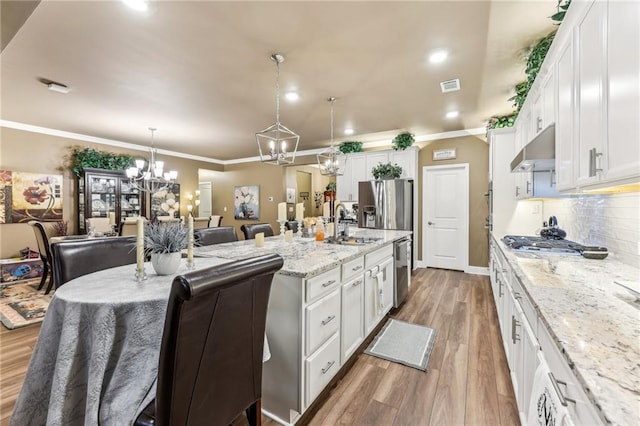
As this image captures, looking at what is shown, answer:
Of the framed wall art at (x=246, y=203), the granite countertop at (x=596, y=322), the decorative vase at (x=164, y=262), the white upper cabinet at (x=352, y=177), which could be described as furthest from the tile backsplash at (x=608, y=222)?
the framed wall art at (x=246, y=203)

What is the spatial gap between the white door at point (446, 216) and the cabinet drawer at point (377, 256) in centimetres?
287

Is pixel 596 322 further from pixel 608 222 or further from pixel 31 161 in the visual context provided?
pixel 31 161

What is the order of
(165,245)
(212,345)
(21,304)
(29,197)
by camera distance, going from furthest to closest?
(29,197)
(21,304)
(165,245)
(212,345)

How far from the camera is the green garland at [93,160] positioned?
5422 millimetres

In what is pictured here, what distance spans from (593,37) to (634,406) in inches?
66.7

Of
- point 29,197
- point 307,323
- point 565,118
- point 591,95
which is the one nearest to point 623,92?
point 591,95

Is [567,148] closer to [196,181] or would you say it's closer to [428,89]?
[428,89]

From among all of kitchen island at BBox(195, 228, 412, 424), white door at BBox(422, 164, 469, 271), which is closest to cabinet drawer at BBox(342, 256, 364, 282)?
kitchen island at BBox(195, 228, 412, 424)

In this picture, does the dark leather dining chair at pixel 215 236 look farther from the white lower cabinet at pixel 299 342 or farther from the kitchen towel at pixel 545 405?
the kitchen towel at pixel 545 405

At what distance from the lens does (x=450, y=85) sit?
3.33 meters

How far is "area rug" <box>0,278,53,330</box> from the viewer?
302 centimetres

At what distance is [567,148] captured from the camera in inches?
68.3

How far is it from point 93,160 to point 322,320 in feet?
20.3

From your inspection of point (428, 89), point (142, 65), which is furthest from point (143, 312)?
point (428, 89)
